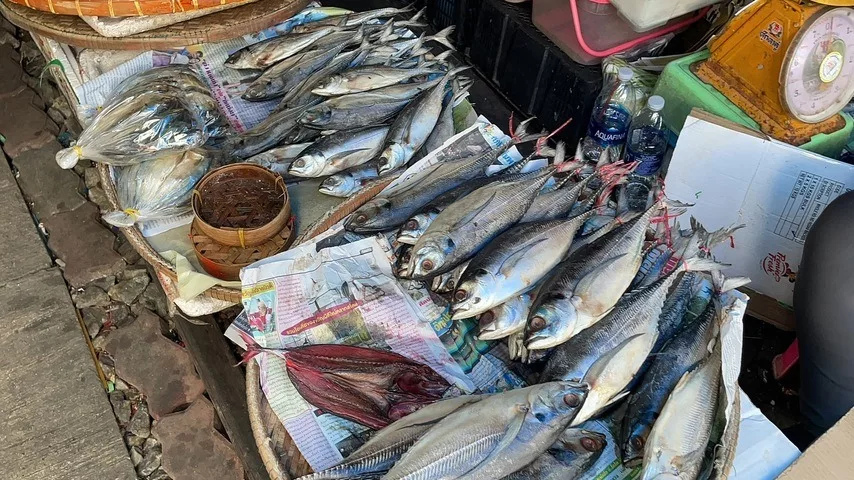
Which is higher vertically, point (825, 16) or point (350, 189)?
point (825, 16)

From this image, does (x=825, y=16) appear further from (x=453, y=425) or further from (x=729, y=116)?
(x=453, y=425)

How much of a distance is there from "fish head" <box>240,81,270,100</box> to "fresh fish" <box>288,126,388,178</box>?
57 centimetres

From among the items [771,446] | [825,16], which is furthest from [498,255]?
[825,16]

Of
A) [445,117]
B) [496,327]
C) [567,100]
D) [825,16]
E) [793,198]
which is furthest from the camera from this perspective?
[567,100]

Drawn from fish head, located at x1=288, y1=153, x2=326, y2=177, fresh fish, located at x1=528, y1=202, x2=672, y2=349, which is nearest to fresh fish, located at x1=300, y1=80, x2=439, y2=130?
fish head, located at x1=288, y1=153, x2=326, y2=177

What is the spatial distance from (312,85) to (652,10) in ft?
5.33

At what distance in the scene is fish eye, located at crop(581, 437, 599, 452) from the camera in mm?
1819

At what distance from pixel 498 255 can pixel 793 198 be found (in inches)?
54.3

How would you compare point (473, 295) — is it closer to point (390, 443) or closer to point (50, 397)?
point (390, 443)

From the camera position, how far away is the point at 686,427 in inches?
70.1

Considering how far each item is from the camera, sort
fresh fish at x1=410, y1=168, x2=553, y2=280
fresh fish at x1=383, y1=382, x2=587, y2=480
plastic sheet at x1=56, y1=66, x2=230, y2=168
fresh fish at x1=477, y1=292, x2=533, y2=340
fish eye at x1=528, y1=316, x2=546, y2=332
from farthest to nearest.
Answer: plastic sheet at x1=56, y1=66, x2=230, y2=168 < fresh fish at x1=410, y1=168, x2=553, y2=280 < fresh fish at x1=477, y1=292, x2=533, y2=340 < fish eye at x1=528, y1=316, x2=546, y2=332 < fresh fish at x1=383, y1=382, x2=587, y2=480

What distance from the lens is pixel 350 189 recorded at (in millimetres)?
2740

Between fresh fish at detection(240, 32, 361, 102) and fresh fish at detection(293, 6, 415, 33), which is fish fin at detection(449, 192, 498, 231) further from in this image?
fresh fish at detection(293, 6, 415, 33)

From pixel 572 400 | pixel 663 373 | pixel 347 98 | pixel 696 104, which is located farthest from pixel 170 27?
pixel 663 373
